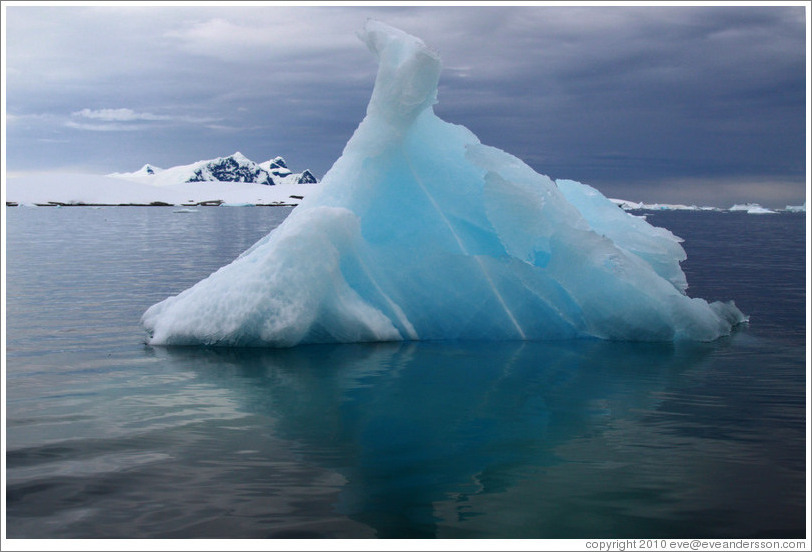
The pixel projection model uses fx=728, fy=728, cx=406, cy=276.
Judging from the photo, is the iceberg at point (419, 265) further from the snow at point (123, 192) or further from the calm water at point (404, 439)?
the snow at point (123, 192)

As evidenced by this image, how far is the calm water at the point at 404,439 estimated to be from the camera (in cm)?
419

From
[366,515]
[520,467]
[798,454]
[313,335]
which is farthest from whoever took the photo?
[313,335]

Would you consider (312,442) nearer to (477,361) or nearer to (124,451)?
(124,451)

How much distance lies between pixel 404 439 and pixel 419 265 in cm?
469

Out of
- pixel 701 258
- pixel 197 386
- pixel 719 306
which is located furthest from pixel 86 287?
pixel 701 258

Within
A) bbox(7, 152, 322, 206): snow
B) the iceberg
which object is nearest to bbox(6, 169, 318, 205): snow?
bbox(7, 152, 322, 206): snow

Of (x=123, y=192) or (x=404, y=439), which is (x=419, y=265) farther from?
(x=123, y=192)

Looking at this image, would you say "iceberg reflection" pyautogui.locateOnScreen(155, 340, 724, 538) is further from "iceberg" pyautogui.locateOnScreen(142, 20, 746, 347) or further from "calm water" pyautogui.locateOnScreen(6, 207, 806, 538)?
"iceberg" pyautogui.locateOnScreen(142, 20, 746, 347)

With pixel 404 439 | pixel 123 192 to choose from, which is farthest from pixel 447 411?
pixel 123 192

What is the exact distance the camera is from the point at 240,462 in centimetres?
500

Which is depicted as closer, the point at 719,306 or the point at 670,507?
the point at 670,507

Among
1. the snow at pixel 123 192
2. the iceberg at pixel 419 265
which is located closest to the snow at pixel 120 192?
the snow at pixel 123 192

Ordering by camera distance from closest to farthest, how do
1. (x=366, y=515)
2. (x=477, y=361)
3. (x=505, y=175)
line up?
(x=366, y=515), (x=477, y=361), (x=505, y=175)

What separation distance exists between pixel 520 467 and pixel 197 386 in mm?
3487
